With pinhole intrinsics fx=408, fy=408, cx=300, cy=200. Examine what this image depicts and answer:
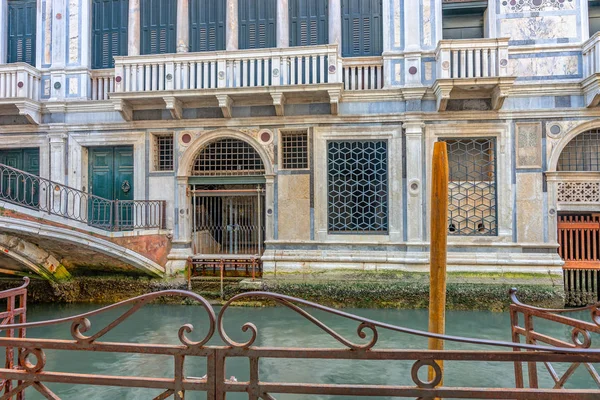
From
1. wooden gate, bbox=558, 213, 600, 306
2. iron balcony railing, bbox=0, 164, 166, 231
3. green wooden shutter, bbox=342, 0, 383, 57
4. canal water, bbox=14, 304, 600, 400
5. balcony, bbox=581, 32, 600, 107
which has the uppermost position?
green wooden shutter, bbox=342, 0, 383, 57

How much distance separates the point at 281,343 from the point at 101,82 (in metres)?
7.96

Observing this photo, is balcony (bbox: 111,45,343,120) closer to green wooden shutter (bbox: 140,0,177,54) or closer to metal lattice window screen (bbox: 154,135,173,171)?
metal lattice window screen (bbox: 154,135,173,171)

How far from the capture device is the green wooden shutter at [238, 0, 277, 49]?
10109mm

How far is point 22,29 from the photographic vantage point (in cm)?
1072

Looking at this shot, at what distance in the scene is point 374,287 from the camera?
8945mm

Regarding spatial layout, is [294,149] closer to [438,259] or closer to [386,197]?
[386,197]

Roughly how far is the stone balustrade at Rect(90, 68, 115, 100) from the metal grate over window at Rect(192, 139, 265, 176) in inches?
113

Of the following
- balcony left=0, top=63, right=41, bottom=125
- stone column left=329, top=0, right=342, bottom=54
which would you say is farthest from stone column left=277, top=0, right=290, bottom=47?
balcony left=0, top=63, right=41, bottom=125

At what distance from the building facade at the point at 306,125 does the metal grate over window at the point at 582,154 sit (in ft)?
0.12

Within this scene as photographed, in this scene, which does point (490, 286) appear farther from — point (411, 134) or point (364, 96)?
point (364, 96)

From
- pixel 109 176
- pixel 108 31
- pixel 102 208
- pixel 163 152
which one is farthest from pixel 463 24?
pixel 102 208

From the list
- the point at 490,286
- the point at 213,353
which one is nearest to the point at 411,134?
the point at 490,286

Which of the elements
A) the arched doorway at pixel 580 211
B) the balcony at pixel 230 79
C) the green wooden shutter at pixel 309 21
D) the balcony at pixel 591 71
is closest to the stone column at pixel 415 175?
the balcony at pixel 230 79

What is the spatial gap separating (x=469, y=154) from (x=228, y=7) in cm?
682
